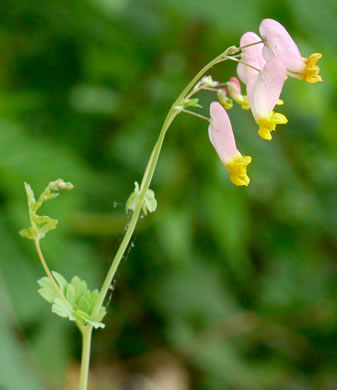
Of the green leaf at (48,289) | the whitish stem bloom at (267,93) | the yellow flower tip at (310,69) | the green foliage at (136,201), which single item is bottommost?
the green leaf at (48,289)

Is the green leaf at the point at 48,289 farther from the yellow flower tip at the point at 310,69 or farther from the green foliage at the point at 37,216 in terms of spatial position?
the yellow flower tip at the point at 310,69

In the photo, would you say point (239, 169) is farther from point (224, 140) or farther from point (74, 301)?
point (74, 301)

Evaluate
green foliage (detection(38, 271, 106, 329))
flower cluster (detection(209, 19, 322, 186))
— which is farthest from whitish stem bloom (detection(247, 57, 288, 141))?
green foliage (detection(38, 271, 106, 329))

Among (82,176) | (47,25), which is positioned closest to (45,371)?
(82,176)

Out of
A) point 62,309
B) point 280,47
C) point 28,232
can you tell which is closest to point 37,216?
point 28,232

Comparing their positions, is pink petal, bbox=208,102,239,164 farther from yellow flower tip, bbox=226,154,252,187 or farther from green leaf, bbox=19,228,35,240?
green leaf, bbox=19,228,35,240

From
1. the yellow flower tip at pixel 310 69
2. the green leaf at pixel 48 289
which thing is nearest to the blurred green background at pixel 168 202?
the green leaf at pixel 48 289
